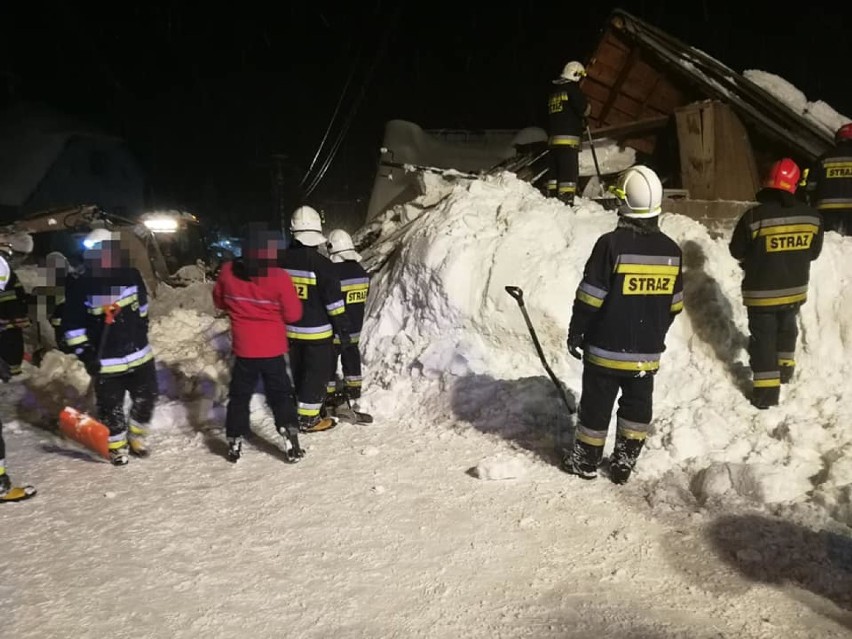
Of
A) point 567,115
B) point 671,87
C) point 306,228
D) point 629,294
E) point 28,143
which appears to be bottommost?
point 629,294

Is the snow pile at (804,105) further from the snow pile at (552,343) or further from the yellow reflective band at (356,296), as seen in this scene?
the yellow reflective band at (356,296)

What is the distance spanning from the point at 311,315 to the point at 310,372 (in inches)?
20.1

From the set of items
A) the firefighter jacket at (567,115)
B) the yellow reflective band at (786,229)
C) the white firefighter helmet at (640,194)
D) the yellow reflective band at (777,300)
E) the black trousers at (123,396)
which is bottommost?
the black trousers at (123,396)

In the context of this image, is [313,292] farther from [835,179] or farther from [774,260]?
[835,179]

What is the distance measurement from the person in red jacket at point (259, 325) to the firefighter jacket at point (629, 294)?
2.30 m

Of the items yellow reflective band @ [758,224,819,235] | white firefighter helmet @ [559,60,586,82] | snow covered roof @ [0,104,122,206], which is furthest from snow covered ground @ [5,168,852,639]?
snow covered roof @ [0,104,122,206]

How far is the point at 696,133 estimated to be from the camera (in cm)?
771

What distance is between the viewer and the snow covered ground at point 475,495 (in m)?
2.80

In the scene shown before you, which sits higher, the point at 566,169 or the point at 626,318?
the point at 566,169

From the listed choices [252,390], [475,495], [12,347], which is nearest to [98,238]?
[252,390]

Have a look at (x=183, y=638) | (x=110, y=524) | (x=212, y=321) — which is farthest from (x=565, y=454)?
(x=212, y=321)

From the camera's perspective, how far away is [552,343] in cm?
581

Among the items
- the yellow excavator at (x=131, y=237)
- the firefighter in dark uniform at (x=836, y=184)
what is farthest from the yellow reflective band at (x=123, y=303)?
the firefighter in dark uniform at (x=836, y=184)

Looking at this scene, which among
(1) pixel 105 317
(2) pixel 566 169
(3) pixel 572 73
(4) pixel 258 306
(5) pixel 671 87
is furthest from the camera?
(5) pixel 671 87
